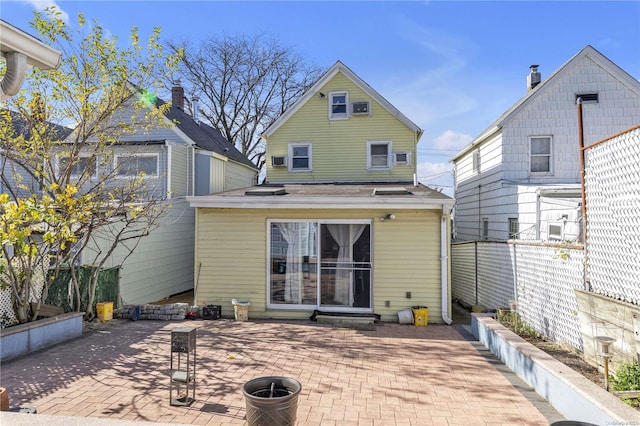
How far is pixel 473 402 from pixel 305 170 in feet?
34.0

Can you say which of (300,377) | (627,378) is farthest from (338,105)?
(627,378)

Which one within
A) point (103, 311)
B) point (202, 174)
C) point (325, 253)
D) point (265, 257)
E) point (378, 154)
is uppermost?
point (378, 154)

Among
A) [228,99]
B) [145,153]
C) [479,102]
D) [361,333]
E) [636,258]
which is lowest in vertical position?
[361,333]

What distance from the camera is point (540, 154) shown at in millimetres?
12484

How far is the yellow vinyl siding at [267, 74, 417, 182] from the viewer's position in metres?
13.5

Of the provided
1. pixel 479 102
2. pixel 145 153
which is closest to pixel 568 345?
pixel 479 102

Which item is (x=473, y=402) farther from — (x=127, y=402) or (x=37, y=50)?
(x=37, y=50)

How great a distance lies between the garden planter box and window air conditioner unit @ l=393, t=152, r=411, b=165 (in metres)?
10.3

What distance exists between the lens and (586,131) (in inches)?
480

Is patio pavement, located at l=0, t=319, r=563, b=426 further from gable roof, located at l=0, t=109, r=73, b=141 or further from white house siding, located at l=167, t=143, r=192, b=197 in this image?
white house siding, located at l=167, t=143, r=192, b=197

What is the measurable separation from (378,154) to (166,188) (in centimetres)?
765

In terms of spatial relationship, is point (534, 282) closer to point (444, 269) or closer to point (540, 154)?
point (444, 269)

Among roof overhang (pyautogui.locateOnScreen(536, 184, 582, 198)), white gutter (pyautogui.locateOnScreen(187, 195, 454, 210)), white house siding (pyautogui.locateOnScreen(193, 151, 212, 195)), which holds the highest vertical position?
white house siding (pyautogui.locateOnScreen(193, 151, 212, 195))

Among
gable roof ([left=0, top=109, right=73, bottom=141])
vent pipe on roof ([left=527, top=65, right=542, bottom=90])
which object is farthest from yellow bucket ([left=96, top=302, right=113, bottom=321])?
vent pipe on roof ([left=527, top=65, right=542, bottom=90])
